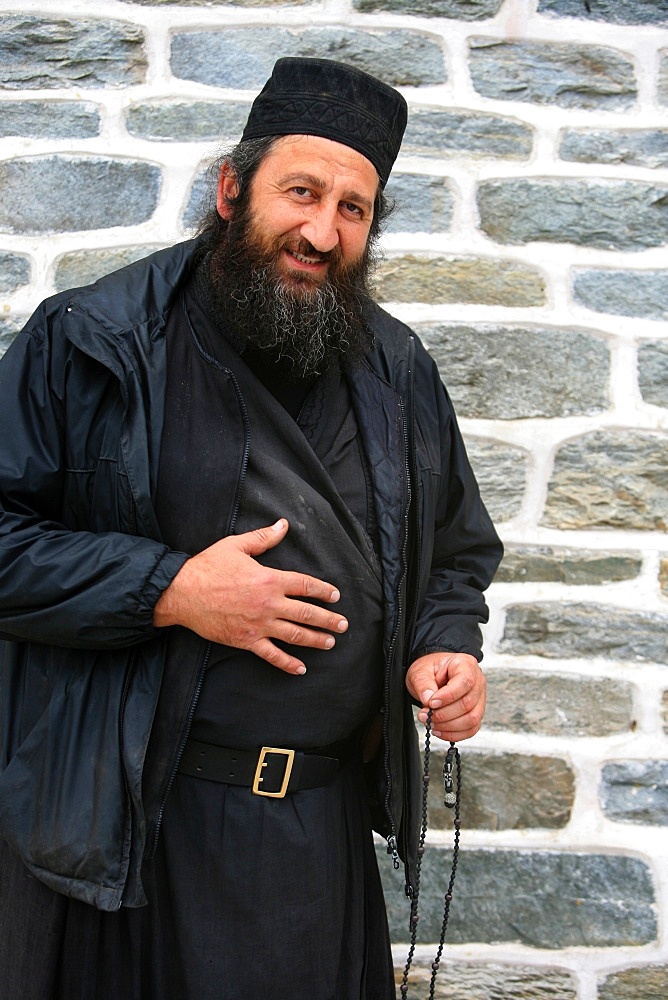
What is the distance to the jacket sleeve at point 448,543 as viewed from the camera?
1867mm

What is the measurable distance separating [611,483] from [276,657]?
1302 mm

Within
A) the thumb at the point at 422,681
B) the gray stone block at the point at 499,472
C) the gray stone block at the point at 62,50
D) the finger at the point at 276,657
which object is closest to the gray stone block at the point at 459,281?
the gray stone block at the point at 499,472

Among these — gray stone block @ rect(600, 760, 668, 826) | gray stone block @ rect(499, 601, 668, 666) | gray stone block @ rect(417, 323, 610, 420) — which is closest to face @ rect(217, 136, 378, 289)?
gray stone block @ rect(417, 323, 610, 420)

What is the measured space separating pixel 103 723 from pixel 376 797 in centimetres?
60

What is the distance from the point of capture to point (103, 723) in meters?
1.61

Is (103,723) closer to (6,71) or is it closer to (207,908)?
(207,908)

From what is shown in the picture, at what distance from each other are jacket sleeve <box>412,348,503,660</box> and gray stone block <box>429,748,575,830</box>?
0.74m

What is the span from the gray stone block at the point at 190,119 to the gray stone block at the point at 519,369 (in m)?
0.71

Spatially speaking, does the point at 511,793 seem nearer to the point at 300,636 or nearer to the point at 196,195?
the point at 300,636

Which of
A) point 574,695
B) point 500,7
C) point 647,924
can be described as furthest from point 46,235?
point 647,924

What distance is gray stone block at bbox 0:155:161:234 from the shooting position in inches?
98.0

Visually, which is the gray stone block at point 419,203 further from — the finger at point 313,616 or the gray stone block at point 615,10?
the finger at point 313,616

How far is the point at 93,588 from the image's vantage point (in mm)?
1545

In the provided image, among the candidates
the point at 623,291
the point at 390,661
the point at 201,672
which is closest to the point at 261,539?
the point at 201,672
